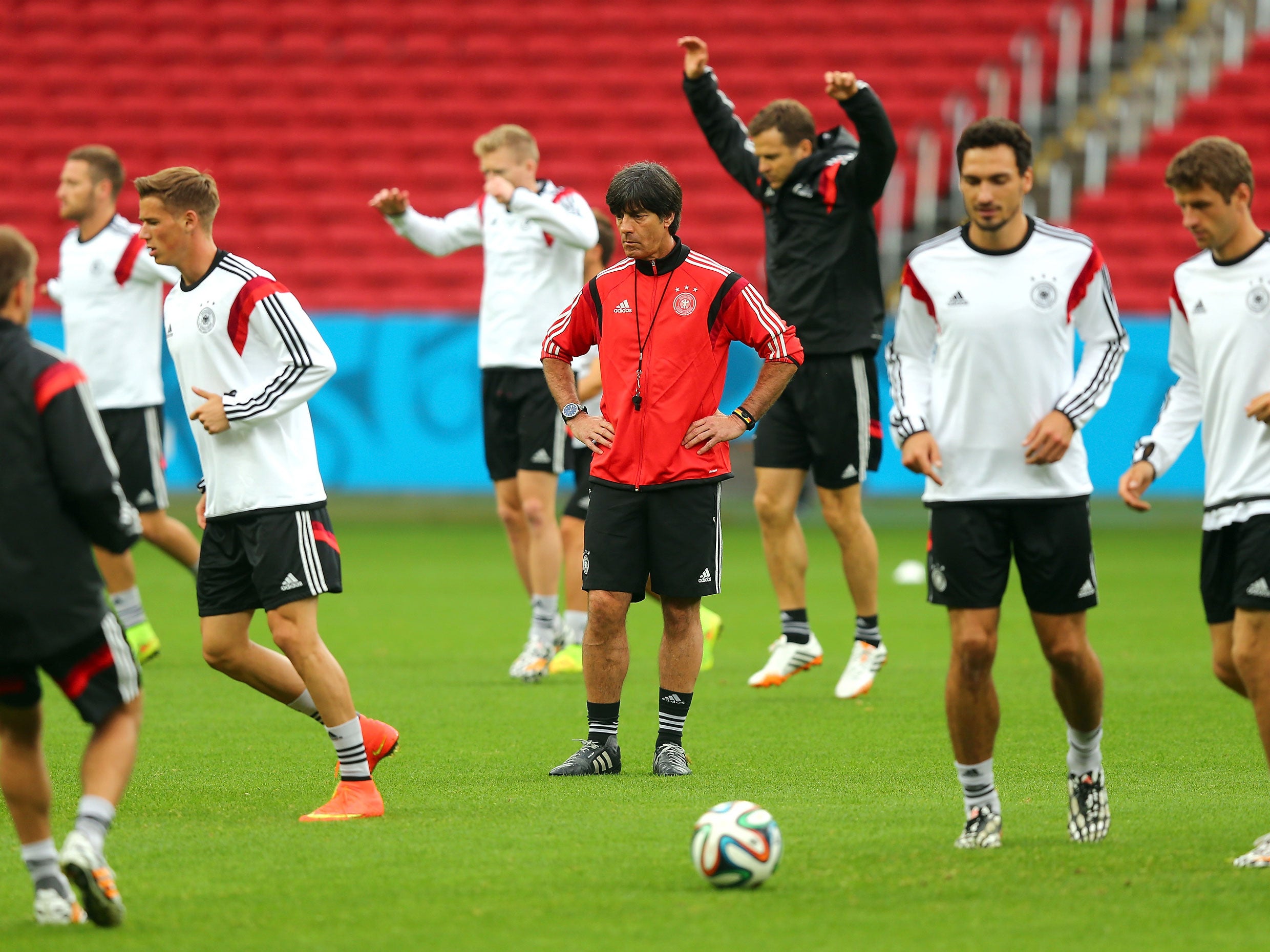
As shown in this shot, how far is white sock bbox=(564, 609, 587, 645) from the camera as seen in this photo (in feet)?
30.3

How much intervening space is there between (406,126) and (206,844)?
1642 centimetres

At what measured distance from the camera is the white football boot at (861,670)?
27.1ft

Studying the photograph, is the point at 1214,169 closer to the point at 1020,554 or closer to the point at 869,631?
the point at 1020,554

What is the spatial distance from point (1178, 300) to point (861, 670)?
3.53m

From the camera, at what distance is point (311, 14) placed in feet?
71.4

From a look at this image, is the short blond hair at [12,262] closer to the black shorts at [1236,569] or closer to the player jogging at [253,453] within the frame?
the player jogging at [253,453]

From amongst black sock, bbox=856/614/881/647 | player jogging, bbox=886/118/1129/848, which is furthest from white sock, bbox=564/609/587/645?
player jogging, bbox=886/118/1129/848

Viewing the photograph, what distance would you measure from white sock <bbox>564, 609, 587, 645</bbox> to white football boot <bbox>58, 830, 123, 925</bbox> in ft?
16.6

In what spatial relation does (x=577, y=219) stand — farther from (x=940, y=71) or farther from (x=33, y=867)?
(x=940, y=71)

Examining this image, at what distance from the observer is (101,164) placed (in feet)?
31.2

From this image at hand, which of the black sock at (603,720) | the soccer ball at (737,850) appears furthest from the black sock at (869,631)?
the soccer ball at (737,850)

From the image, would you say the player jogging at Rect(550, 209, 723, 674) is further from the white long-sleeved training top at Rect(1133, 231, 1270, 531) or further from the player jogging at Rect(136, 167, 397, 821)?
the white long-sleeved training top at Rect(1133, 231, 1270, 531)

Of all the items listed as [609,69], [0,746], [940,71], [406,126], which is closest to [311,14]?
[406,126]

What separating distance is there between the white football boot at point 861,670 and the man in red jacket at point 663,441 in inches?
75.3
